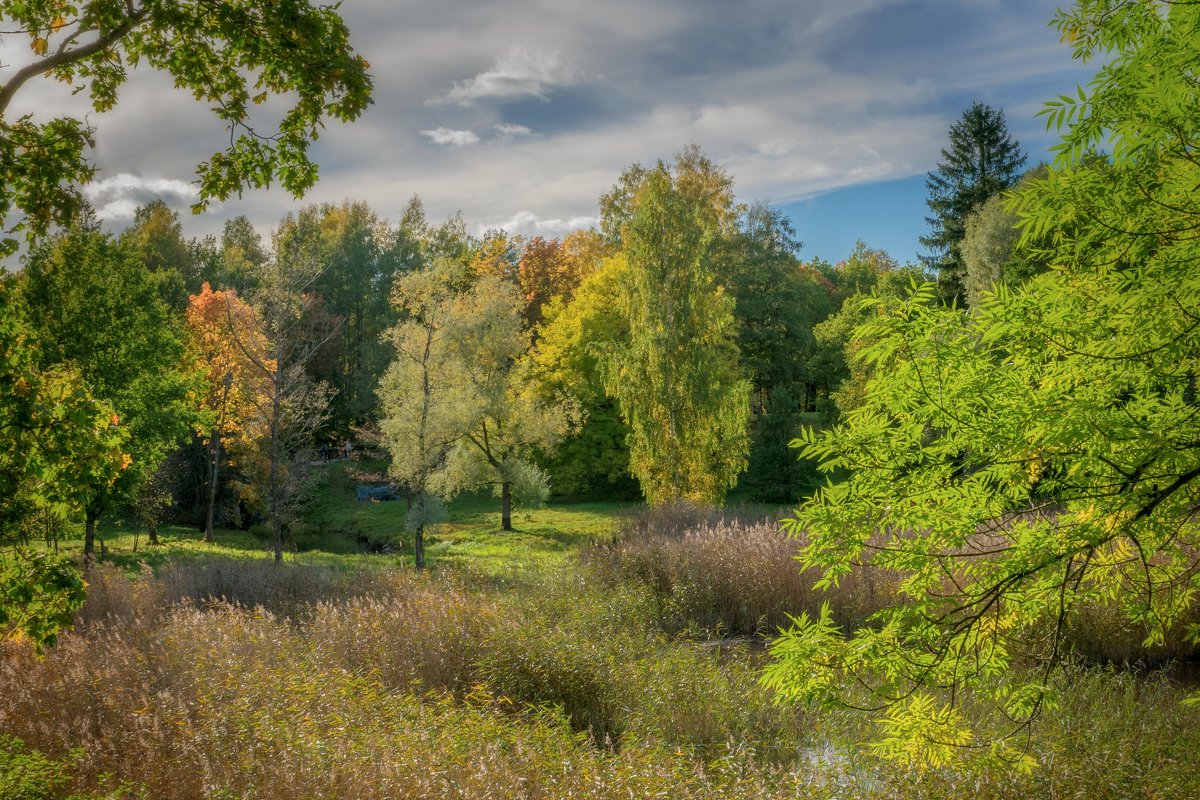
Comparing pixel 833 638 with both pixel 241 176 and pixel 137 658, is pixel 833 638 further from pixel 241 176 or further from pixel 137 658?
pixel 137 658

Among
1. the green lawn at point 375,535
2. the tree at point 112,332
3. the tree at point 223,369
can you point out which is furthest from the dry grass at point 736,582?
the tree at point 223,369

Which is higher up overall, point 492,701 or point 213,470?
point 213,470

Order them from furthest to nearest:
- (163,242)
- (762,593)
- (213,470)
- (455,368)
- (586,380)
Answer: (163,242) → (586,380) → (213,470) → (455,368) → (762,593)

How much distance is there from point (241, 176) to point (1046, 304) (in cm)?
613

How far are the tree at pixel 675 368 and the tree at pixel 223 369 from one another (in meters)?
11.7

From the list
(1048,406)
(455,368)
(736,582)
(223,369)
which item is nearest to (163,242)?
(223,369)

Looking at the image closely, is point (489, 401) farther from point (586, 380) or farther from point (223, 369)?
point (223, 369)

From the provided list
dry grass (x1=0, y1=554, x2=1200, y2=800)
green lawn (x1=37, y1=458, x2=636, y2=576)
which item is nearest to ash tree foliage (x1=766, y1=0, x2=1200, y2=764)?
dry grass (x1=0, y1=554, x2=1200, y2=800)

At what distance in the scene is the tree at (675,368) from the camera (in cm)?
2055

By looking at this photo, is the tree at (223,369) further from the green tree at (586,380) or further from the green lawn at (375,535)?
the green tree at (586,380)

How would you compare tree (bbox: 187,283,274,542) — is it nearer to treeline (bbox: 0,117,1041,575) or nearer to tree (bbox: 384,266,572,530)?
treeline (bbox: 0,117,1041,575)

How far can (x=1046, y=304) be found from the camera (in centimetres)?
479

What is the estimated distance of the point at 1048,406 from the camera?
14.3 feet

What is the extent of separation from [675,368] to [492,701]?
1373cm
